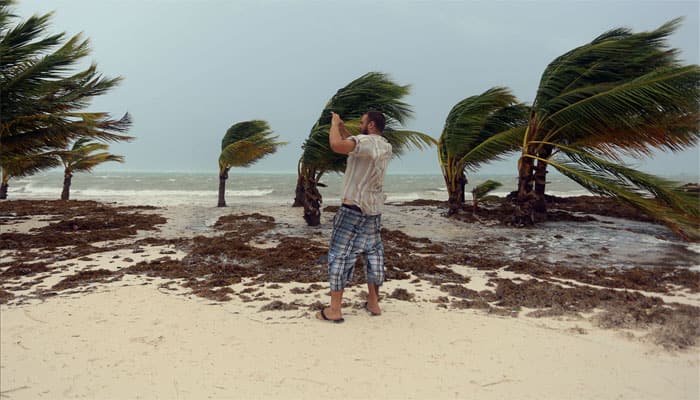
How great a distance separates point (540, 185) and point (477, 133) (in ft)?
7.15

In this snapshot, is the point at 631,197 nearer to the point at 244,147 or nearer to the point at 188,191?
the point at 244,147

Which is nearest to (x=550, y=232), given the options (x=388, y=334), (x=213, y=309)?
(x=388, y=334)

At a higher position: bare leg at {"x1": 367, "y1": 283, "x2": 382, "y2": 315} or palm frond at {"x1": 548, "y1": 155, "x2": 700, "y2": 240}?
palm frond at {"x1": 548, "y1": 155, "x2": 700, "y2": 240}

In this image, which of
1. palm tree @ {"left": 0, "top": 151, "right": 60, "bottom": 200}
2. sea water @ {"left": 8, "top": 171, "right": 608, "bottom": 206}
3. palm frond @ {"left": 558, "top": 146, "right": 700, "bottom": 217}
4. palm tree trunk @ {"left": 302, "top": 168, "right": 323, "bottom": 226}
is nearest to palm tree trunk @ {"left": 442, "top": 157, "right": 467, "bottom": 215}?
palm frond @ {"left": 558, "top": 146, "right": 700, "bottom": 217}

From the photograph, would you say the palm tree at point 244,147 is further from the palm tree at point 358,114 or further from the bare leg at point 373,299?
the bare leg at point 373,299

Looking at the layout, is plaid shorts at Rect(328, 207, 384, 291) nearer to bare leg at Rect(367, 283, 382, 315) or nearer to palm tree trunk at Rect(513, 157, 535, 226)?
bare leg at Rect(367, 283, 382, 315)

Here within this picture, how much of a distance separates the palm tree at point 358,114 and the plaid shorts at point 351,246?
5.03 meters

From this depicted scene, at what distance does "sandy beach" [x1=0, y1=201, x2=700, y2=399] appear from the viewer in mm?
2145

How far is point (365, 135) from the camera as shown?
306 cm

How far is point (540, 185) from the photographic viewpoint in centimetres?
988

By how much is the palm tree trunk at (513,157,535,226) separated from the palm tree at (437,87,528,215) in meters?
0.75

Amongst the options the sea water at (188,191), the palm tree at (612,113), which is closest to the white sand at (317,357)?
the palm tree at (612,113)

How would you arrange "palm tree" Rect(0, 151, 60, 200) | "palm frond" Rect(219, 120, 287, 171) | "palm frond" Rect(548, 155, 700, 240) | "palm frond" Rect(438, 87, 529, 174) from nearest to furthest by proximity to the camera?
"palm frond" Rect(548, 155, 700, 240)
"palm tree" Rect(0, 151, 60, 200)
"palm frond" Rect(438, 87, 529, 174)
"palm frond" Rect(219, 120, 287, 171)

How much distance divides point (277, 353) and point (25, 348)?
1691 mm
